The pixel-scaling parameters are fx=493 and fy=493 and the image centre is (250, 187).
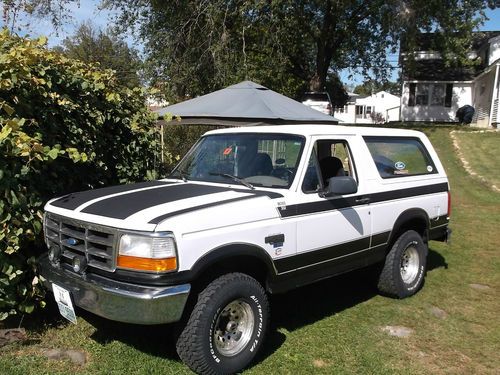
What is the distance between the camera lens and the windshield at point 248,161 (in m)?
4.34

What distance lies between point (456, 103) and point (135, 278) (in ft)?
103

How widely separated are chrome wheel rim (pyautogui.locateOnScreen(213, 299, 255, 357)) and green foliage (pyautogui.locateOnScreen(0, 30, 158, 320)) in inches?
65.8

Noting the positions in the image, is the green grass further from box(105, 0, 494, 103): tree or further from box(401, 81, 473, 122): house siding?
box(401, 81, 473, 122): house siding

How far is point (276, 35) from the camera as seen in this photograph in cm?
1742

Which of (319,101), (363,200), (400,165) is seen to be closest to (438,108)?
(319,101)

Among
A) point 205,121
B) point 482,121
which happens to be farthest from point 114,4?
point 482,121

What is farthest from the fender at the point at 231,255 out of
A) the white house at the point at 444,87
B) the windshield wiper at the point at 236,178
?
the white house at the point at 444,87

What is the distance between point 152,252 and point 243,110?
534cm

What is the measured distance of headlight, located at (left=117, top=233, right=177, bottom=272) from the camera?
10.6ft

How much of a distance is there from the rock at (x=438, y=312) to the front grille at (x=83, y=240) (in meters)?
3.48

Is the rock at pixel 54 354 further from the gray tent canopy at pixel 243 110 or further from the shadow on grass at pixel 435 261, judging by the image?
the shadow on grass at pixel 435 261

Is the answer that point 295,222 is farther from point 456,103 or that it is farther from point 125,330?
point 456,103

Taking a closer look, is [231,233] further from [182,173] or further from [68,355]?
[68,355]

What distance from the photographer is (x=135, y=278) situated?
3281mm
